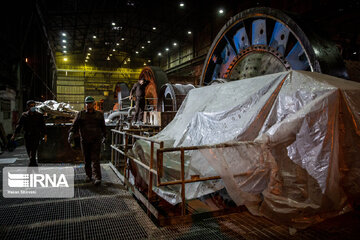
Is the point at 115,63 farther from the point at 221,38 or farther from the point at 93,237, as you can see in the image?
the point at 93,237

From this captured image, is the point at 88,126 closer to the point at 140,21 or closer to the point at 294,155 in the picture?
the point at 294,155

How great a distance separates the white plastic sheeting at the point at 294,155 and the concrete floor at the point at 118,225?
0.81 feet

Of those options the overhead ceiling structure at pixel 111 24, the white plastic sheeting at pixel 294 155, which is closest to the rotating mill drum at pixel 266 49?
the white plastic sheeting at pixel 294 155

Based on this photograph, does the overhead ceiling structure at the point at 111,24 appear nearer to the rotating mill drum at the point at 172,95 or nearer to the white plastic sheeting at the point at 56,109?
the white plastic sheeting at the point at 56,109

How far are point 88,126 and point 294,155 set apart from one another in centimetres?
360

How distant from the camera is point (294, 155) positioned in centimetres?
248

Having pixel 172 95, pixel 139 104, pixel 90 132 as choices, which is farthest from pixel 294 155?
pixel 139 104

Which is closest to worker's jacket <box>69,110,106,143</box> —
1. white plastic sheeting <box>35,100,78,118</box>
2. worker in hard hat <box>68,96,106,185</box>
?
worker in hard hat <box>68,96,106,185</box>

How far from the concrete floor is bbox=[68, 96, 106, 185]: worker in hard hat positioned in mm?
1075

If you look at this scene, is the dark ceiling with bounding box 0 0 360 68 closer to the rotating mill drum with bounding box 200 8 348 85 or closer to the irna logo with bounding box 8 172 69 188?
the rotating mill drum with bounding box 200 8 348 85

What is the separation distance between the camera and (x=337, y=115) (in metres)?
2.40

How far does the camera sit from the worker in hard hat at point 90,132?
14.7ft

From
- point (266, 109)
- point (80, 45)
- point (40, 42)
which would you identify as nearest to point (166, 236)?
point (266, 109)

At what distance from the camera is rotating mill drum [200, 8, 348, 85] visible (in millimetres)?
3830
